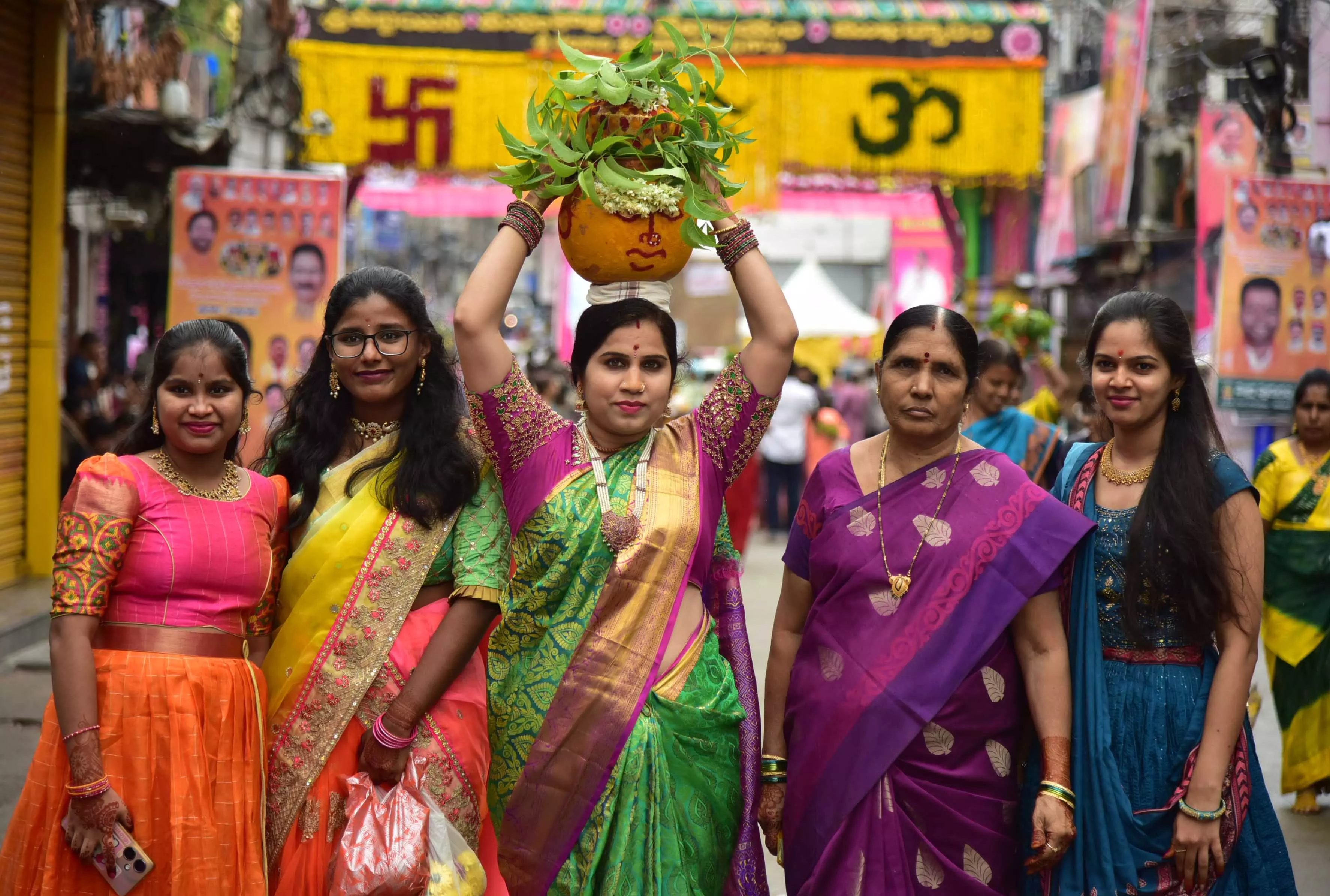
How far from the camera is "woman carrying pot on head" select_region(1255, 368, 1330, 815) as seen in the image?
574 centimetres

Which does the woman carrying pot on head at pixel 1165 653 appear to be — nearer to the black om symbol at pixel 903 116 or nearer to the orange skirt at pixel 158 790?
the orange skirt at pixel 158 790

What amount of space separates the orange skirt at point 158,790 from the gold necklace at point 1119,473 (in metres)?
2.04

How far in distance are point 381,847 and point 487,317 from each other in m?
1.15

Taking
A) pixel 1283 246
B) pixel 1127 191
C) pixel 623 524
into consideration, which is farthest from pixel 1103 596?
pixel 1127 191

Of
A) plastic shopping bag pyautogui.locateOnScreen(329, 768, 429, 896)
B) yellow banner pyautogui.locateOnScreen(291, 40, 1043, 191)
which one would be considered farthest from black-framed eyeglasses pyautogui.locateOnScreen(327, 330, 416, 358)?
yellow banner pyautogui.locateOnScreen(291, 40, 1043, 191)

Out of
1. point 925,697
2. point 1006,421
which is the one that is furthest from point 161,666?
point 1006,421

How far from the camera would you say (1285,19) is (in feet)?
30.3

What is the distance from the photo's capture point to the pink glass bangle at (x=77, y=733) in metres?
2.75

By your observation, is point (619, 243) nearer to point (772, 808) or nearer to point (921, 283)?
point (772, 808)

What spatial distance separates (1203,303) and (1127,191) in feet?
6.39

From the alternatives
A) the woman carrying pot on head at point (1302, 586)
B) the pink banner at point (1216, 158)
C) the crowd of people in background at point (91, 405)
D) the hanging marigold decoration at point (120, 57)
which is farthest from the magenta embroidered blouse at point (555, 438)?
the pink banner at point (1216, 158)

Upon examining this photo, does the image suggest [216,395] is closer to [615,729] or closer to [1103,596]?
[615,729]

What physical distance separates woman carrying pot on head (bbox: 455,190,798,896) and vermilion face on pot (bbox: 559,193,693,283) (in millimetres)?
49

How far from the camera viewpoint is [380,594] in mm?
3090
